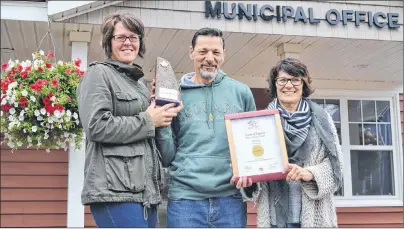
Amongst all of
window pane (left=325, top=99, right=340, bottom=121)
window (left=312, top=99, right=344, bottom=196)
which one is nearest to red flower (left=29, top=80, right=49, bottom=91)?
window (left=312, top=99, right=344, bottom=196)

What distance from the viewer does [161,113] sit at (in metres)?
2.04

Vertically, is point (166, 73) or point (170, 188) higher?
point (166, 73)

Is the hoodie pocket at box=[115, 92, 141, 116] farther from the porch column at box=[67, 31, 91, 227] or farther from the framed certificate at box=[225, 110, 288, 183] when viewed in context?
the porch column at box=[67, 31, 91, 227]

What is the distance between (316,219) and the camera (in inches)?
89.4

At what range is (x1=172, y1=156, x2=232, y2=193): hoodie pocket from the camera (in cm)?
230

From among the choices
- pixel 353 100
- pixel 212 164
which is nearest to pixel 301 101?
pixel 212 164

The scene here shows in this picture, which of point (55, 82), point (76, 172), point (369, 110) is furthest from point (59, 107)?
point (369, 110)

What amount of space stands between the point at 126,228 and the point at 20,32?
10.7ft

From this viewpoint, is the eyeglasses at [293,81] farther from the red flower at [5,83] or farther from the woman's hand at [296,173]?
the red flower at [5,83]

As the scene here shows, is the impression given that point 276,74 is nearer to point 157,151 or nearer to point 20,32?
point 157,151

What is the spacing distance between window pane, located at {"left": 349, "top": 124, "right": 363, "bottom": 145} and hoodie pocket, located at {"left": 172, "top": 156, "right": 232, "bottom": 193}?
16.7 ft

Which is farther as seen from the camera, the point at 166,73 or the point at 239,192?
the point at 239,192

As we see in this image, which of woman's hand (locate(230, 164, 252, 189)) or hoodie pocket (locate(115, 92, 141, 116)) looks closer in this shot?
hoodie pocket (locate(115, 92, 141, 116))

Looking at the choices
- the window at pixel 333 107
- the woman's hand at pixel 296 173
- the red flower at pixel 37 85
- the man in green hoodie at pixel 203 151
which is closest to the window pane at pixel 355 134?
the window at pixel 333 107
